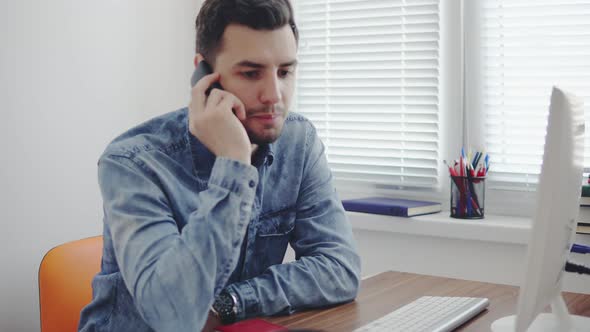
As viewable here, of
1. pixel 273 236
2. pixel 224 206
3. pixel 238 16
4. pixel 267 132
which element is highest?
pixel 238 16

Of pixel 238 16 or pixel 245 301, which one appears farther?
pixel 238 16

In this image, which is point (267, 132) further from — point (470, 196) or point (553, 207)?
point (470, 196)

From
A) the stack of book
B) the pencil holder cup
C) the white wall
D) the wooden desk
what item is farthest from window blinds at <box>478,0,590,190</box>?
the white wall

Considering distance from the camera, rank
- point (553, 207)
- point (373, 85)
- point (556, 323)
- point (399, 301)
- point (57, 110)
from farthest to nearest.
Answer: point (373, 85) < point (57, 110) < point (399, 301) < point (556, 323) < point (553, 207)

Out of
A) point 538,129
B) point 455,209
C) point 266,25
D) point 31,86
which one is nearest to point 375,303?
point 266,25

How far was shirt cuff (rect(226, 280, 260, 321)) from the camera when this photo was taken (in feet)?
4.21

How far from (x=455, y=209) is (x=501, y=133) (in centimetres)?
30

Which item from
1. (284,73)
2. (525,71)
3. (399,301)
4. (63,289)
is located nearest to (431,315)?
(399,301)

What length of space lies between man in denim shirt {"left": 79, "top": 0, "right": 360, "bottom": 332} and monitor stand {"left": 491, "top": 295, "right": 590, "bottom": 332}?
343 millimetres

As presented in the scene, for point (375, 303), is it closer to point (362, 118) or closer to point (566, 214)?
point (566, 214)

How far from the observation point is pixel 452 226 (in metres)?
2.18

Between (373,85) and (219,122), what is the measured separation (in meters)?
1.24

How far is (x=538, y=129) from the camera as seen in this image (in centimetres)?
218

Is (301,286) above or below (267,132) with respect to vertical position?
below
